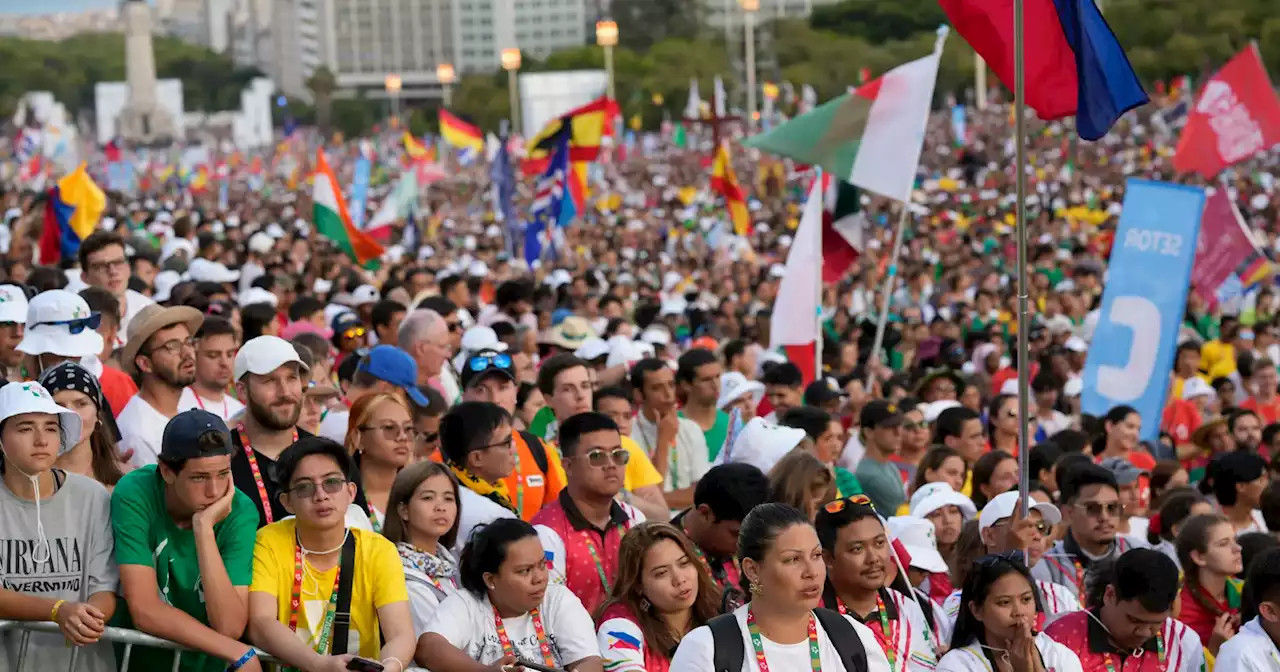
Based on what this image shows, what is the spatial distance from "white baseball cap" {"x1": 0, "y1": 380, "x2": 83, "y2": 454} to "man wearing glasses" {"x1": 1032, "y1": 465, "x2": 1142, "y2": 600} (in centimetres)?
368

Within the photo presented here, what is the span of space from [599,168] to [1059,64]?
37184 mm

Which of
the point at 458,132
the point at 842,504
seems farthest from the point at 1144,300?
the point at 458,132

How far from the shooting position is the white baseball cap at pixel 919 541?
23.2 ft

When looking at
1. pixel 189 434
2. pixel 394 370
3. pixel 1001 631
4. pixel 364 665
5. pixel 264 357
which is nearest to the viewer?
pixel 364 665

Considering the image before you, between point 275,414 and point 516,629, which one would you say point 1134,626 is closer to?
point 516,629

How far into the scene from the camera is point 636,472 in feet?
25.3

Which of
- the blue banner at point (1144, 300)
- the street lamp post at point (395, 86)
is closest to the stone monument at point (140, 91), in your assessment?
the street lamp post at point (395, 86)

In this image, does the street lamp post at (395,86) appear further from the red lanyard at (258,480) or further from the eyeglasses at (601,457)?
the red lanyard at (258,480)

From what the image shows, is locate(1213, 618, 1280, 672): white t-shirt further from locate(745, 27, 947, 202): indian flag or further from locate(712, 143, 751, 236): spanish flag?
locate(712, 143, 751, 236): spanish flag

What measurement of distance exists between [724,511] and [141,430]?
6.93 feet

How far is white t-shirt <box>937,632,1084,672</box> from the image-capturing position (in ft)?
19.1

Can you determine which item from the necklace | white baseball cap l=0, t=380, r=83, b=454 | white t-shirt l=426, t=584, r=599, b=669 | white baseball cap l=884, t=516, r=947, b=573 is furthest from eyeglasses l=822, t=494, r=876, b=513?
white baseball cap l=0, t=380, r=83, b=454

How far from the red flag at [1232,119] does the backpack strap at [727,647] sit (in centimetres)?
1351

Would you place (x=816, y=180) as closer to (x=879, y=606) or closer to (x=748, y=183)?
(x=879, y=606)
